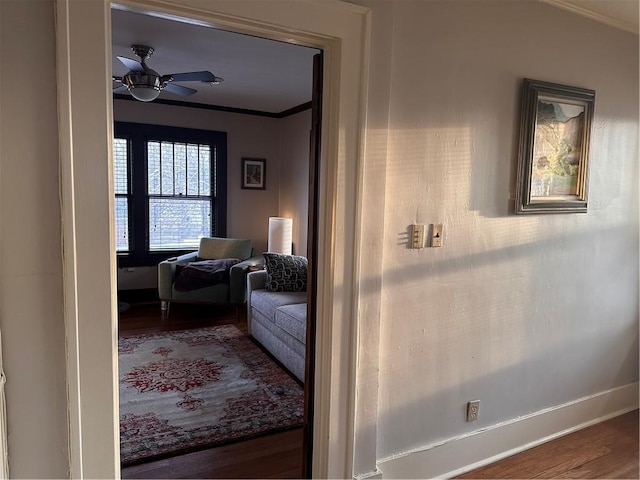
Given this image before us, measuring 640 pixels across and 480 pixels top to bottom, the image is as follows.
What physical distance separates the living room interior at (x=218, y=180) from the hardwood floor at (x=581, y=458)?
119 cm

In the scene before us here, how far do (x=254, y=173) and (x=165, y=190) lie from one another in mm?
1131

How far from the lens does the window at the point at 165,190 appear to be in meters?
5.14

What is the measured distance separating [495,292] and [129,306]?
420cm

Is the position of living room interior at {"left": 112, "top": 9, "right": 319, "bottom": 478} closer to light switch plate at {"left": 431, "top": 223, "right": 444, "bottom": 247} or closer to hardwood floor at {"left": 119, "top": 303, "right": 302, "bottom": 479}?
hardwood floor at {"left": 119, "top": 303, "right": 302, "bottom": 479}

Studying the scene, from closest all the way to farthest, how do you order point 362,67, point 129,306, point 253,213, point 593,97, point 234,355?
1. point 362,67
2. point 593,97
3. point 234,355
4. point 129,306
5. point 253,213

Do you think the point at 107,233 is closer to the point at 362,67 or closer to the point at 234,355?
the point at 362,67

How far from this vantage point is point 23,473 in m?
1.40

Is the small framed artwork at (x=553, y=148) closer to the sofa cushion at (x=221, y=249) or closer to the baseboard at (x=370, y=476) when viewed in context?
the baseboard at (x=370, y=476)

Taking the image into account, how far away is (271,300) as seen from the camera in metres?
3.71

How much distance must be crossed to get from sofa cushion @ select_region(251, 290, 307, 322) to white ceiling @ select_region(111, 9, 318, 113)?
6.28 ft

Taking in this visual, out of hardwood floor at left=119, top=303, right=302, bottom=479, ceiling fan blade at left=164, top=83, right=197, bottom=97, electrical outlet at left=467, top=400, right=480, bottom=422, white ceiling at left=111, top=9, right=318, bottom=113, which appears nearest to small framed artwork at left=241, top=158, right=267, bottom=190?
white ceiling at left=111, top=9, right=318, bottom=113

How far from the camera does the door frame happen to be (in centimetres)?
133

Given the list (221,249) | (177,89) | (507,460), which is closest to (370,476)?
(507,460)

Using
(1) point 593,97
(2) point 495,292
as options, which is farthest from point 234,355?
(1) point 593,97
